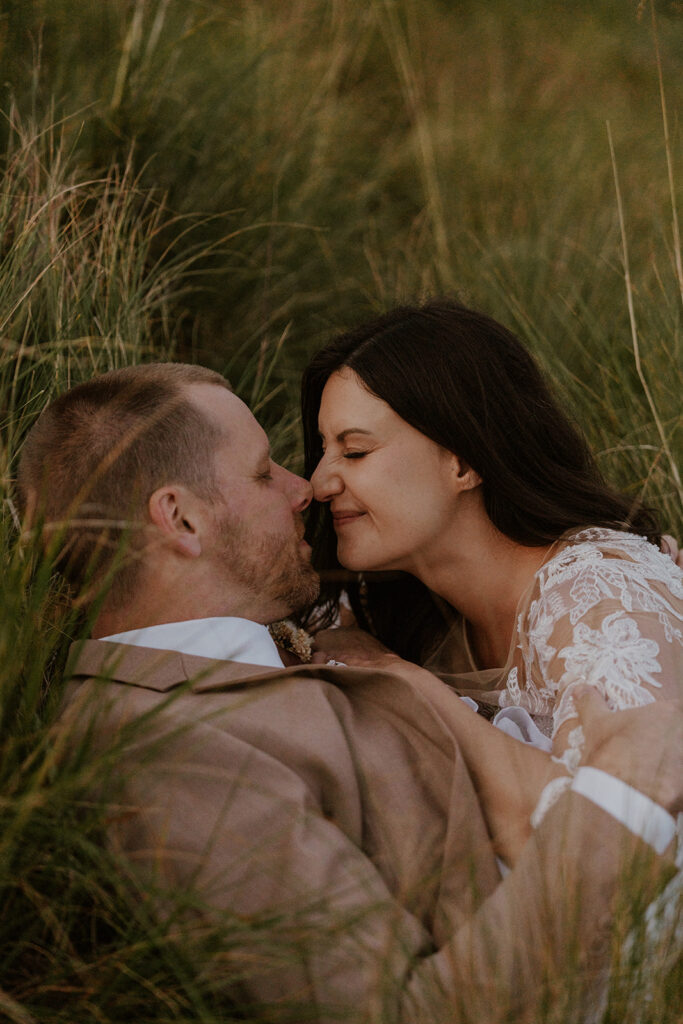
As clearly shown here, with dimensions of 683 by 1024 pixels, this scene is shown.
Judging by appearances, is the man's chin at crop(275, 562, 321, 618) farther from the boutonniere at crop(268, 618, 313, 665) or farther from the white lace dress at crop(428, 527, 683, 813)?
the white lace dress at crop(428, 527, 683, 813)

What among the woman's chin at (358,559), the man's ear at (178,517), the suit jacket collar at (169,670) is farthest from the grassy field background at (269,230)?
the woman's chin at (358,559)

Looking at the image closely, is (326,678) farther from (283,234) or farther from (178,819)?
(283,234)

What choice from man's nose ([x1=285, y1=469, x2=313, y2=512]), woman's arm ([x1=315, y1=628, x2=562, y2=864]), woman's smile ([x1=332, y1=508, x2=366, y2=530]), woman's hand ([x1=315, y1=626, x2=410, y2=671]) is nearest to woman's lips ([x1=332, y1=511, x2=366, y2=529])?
woman's smile ([x1=332, y1=508, x2=366, y2=530])

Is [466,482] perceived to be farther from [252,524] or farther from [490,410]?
[252,524]

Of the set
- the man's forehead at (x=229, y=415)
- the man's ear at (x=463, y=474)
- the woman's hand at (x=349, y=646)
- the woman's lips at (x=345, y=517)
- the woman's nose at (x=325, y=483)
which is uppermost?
the man's forehead at (x=229, y=415)

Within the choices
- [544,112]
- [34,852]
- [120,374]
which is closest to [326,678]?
[34,852]

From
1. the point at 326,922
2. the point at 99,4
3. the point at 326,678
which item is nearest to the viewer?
the point at 326,922

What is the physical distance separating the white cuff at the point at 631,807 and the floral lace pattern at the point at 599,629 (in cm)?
24

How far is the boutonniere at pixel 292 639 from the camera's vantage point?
3488 millimetres

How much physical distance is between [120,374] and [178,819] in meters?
1.49

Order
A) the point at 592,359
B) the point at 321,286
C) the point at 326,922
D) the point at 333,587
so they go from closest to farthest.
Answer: the point at 326,922, the point at 333,587, the point at 592,359, the point at 321,286

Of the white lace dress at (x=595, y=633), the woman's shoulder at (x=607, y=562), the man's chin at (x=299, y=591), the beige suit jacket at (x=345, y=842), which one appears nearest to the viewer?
the beige suit jacket at (x=345, y=842)

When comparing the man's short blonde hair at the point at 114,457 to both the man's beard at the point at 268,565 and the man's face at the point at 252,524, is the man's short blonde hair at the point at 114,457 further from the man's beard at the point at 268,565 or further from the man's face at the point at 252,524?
the man's beard at the point at 268,565

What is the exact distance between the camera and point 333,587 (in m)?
4.26
